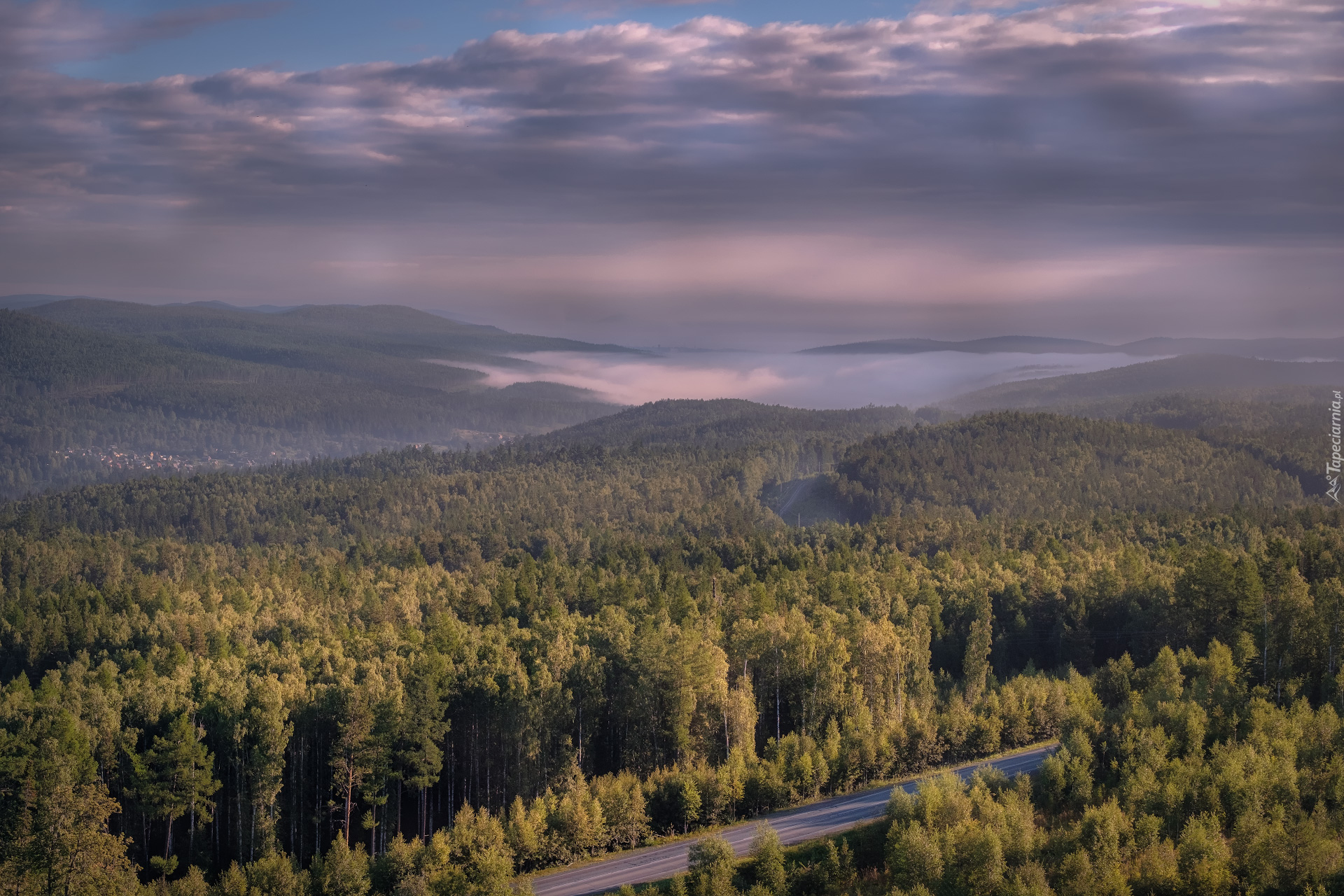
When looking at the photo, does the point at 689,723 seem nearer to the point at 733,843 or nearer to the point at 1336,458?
the point at 733,843

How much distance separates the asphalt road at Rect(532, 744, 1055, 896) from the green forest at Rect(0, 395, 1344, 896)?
→ 152cm

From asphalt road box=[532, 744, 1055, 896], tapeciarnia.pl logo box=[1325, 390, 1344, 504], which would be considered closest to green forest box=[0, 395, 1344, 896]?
asphalt road box=[532, 744, 1055, 896]

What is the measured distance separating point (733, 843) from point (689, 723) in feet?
54.7

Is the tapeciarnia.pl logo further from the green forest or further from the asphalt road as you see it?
the asphalt road

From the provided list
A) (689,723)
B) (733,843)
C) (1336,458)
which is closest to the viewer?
(733,843)

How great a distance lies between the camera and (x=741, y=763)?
63.1 m

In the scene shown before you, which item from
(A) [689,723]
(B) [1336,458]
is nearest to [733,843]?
(A) [689,723]

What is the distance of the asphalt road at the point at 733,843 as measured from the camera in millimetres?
53188

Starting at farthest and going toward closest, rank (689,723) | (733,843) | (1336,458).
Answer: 1. (1336,458)
2. (689,723)
3. (733,843)

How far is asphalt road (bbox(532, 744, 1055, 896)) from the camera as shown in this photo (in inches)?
2094

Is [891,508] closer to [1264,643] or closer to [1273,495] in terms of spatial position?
[1273,495]

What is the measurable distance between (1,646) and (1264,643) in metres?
103

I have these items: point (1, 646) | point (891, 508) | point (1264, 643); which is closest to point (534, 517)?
point (891, 508)

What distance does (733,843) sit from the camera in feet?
184
